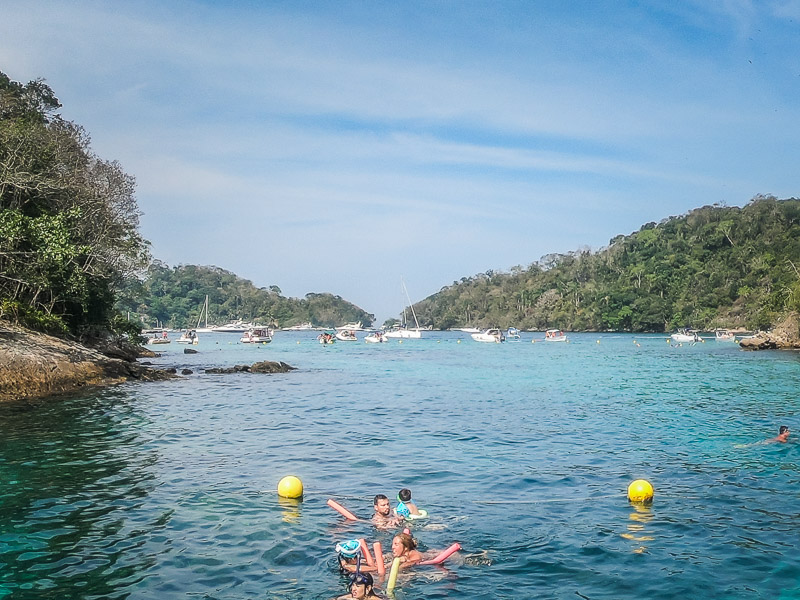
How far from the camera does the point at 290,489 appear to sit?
14969 millimetres

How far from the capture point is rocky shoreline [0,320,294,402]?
97.0 ft

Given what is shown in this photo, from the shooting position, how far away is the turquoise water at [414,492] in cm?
1022

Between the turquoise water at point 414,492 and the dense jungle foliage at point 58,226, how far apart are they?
6.96 metres

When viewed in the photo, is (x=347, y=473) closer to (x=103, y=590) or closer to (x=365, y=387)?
(x=103, y=590)

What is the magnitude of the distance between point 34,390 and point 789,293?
8368 centimetres

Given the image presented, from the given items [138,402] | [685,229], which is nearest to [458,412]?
[138,402]

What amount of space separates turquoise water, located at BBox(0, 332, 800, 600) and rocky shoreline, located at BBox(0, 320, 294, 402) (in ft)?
6.53

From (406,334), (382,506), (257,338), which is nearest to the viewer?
(382,506)

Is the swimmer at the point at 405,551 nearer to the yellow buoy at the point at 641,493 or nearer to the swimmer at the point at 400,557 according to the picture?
the swimmer at the point at 400,557

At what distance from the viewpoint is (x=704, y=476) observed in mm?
16953

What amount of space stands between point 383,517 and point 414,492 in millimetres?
2991

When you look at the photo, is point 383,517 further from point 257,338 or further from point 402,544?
point 257,338

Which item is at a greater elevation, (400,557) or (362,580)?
(362,580)

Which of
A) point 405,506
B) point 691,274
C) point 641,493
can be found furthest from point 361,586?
point 691,274
